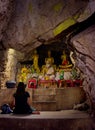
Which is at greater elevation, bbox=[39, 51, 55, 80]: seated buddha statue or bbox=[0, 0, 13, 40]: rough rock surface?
bbox=[0, 0, 13, 40]: rough rock surface

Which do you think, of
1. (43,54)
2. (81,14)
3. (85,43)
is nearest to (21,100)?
(85,43)

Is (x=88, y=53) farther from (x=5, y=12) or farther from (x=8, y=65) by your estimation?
(x=8, y=65)

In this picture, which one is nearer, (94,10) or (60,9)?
(94,10)

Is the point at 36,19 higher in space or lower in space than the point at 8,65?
higher

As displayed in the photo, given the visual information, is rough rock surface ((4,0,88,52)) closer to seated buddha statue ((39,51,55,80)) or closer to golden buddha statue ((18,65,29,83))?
seated buddha statue ((39,51,55,80))

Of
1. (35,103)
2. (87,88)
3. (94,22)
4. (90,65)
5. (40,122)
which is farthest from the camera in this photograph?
(35,103)

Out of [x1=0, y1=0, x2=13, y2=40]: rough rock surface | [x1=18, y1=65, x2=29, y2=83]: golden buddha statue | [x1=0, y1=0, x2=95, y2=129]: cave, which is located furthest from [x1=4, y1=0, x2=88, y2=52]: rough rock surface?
[x1=18, y1=65, x2=29, y2=83]: golden buddha statue

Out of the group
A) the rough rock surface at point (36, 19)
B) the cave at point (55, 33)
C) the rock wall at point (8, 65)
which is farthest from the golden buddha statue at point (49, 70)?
the rough rock surface at point (36, 19)

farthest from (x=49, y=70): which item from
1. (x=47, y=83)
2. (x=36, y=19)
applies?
(x=36, y=19)

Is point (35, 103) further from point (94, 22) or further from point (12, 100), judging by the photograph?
point (94, 22)

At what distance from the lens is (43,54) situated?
1405 centimetres

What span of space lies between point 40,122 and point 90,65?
2.61 meters

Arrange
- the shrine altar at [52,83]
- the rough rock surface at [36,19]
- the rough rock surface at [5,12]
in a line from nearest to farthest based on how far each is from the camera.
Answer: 1. the rough rock surface at [5,12]
2. the rough rock surface at [36,19]
3. the shrine altar at [52,83]

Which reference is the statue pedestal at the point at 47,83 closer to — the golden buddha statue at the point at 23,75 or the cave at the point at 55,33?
the cave at the point at 55,33
